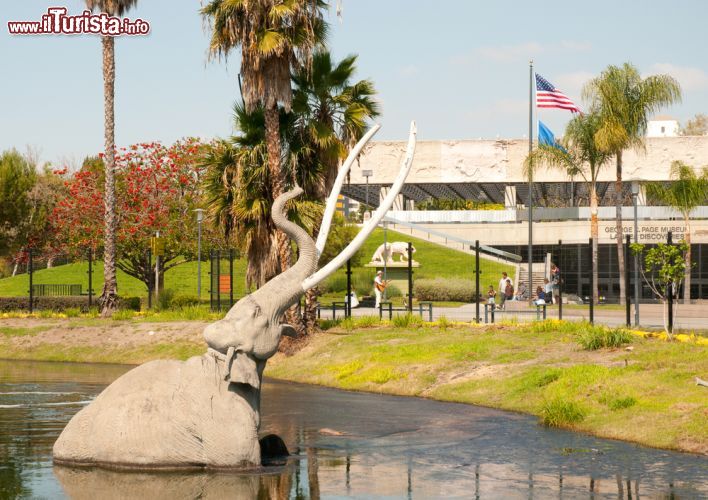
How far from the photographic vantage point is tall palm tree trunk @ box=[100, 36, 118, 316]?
32.2 meters

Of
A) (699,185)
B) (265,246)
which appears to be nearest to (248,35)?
(265,246)

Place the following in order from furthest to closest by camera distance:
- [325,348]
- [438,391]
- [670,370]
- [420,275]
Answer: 1. [420,275]
2. [325,348]
3. [438,391]
4. [670,370]

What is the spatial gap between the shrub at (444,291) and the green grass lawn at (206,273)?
97.5 inches

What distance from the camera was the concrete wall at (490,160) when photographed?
229 ft

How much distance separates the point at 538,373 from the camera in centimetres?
1781

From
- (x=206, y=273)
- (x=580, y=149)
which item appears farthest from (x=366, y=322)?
(x=206, y=273)

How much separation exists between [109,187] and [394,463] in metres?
22.8

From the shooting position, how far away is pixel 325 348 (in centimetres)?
2345

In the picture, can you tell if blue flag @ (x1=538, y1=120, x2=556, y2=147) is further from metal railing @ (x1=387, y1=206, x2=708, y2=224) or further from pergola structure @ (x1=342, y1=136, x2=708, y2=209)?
pergola structure @ (x1=342, y1=136, x2=708, y2=209)

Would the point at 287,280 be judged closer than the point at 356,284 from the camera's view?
Yes

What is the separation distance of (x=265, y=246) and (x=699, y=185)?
2836cm

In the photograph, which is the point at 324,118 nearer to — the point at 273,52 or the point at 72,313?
the point at 273,52

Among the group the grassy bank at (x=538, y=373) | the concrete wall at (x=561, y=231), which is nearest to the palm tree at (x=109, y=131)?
the grassy bank at (x=538, y=373)

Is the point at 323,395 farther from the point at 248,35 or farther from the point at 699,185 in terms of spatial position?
the point at 699,185
